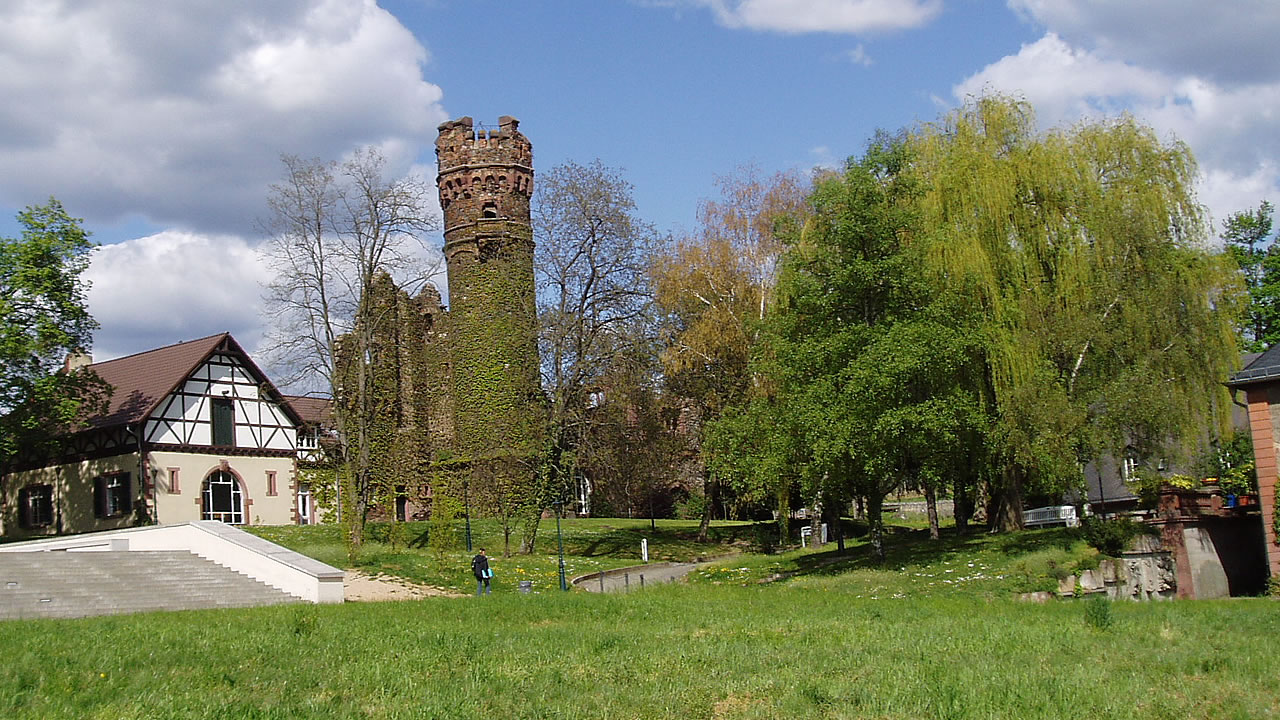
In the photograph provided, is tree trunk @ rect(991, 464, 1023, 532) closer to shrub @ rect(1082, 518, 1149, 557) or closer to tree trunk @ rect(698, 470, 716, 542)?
shrub @ rect(1082, 518, 1149, 557)

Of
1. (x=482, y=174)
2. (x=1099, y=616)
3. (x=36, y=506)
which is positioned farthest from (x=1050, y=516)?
(x=36, y=506)

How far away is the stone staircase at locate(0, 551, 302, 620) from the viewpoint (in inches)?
883

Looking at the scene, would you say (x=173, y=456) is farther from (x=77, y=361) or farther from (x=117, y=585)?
(x=117, y=585)

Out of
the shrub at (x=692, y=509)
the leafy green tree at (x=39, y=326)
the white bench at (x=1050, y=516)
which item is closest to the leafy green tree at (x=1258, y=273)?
the white bench at (x=1050, y=516)

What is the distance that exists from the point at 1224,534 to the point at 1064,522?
1489 centimetres

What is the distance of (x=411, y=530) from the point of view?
1700 inches

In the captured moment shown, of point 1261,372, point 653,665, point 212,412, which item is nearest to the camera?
point 653,665

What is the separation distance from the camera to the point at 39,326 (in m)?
36.9

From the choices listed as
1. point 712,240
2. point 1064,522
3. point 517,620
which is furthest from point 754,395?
point 517,620

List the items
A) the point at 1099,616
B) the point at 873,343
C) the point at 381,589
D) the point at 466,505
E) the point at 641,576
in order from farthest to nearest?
1. the point at 466,505
2. the point at 641,576
3. the point at 873,343
4. the point at 381,589
5. the point at 1099,616

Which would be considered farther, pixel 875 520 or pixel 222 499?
pixel 222 499

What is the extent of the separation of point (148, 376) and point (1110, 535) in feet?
119

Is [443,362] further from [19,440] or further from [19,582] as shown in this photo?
[19,582]

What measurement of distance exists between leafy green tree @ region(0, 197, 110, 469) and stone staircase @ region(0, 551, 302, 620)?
39.3 ft
